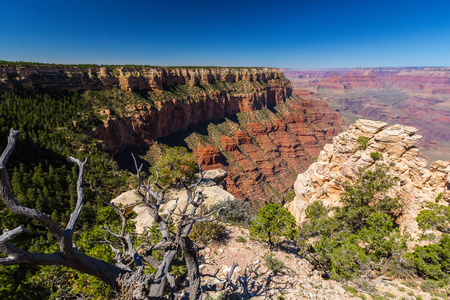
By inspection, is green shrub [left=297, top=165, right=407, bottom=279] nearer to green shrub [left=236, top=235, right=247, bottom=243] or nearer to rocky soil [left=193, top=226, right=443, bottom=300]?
rocky soil [left=193, top=226, right=443, bottom=300]

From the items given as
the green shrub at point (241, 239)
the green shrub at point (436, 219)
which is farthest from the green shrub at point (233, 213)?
the green shrub at point (436, 219)

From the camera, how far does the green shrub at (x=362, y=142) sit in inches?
997

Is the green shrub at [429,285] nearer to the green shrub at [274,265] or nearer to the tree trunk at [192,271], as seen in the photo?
the green shrub at [274,265]

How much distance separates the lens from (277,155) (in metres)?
99.0

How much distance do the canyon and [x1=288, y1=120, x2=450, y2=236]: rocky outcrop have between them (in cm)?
1463

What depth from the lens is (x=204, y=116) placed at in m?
90.4

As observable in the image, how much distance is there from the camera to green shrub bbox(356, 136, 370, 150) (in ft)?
83.1

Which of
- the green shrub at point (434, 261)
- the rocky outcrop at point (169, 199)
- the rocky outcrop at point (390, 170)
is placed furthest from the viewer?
the rocky outcrop at point (169, 199)

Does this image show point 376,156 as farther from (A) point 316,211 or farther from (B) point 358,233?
(B) point 358,233

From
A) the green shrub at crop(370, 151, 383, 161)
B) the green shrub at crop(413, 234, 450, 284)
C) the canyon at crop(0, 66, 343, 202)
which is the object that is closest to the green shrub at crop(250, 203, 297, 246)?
the green shrub at crop(413, 234, 450, 284)

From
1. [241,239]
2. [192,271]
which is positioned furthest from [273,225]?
[192,271]

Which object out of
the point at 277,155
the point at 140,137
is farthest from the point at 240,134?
the point at 140,137

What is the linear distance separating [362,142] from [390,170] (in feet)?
16.2

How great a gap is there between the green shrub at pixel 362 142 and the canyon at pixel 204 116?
19864 millimetres
